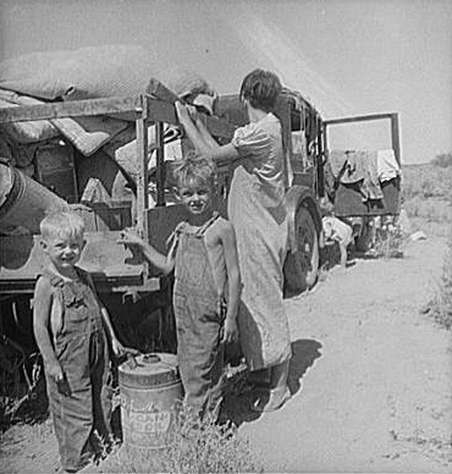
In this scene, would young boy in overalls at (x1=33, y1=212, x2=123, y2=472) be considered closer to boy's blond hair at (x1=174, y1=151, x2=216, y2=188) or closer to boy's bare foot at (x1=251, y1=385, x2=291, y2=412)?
boy's blond hair at (x1=174, y1=151, x2=216, y2=188)

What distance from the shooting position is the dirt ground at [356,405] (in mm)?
2842

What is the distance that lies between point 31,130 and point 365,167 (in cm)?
555

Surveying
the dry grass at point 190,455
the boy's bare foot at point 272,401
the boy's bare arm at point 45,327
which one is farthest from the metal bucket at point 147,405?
the boy's bare foot at point 272,401

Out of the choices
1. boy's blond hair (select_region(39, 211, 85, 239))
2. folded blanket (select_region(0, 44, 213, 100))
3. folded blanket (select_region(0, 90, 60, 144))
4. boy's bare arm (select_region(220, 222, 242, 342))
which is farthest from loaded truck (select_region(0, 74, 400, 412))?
boy's blond hair (select_region(39, 211, 85, 239))

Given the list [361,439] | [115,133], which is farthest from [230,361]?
[115,133]

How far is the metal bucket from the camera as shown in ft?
8.93

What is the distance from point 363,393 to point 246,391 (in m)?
0.60

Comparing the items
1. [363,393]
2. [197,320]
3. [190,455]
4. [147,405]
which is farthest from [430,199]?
[190,455]

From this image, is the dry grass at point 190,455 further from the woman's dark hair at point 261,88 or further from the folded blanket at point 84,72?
the folded blanket at point 84,72

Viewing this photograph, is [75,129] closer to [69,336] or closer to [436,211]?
[69,336]

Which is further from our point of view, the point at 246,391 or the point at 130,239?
the point at 246,391

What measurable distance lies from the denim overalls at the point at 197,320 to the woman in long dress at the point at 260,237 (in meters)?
0.43

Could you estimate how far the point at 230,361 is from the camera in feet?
13.2

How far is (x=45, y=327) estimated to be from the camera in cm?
262
